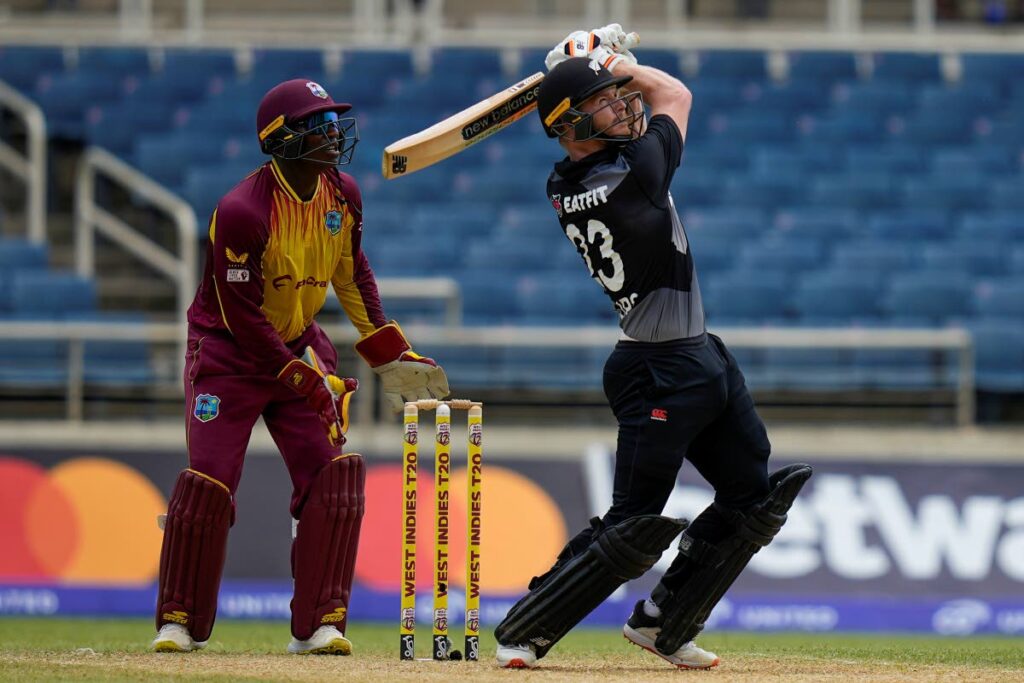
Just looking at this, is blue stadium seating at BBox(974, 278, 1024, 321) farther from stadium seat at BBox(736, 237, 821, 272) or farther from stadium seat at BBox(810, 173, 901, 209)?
stadium seat at BBox(810, 173, 901, 209)

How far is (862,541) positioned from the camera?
35.1 ft

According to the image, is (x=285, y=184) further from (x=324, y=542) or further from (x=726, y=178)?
(x=726, y=178)

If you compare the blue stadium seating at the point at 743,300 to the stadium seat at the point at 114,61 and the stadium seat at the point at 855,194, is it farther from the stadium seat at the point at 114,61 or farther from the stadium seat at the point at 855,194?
the stadium seat at the point at 114,61

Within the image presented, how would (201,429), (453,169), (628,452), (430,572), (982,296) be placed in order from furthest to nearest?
(453,169), (982,296), (430,572), (201,429), (628,452)

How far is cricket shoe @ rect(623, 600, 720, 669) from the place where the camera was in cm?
617

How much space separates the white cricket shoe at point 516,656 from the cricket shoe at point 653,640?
44cm

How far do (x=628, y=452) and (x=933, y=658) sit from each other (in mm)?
1720

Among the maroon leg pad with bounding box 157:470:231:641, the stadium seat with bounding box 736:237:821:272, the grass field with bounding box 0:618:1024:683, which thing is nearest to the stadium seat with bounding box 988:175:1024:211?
the stadium seat with bounding box 736:237:821:272

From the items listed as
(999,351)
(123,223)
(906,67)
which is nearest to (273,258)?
(999,351)

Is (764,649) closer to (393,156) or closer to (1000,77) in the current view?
(393,156)

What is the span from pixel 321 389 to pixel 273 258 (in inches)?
21.2

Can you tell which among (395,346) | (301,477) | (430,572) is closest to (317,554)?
(301,477)

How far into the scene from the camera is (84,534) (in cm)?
1074

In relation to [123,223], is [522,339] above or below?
→ below
